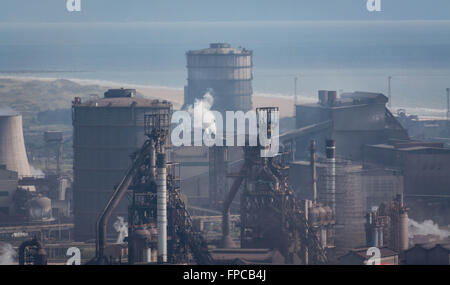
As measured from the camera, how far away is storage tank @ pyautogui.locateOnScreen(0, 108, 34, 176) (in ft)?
197

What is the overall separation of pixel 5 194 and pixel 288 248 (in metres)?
21.0

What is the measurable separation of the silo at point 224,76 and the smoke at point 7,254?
40902mm

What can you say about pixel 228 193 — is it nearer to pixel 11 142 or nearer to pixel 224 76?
pixel 11 142

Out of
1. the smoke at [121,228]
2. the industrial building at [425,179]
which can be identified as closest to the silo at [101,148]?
the smoke at [121,228]

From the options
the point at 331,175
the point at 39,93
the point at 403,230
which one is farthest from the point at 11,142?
the point at 39,93

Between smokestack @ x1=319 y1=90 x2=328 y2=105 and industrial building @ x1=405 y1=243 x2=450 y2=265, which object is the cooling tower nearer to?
smokestack @ x1=319 y1=90 x2=328 y2=105

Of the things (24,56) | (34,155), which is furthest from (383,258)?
(24,56)

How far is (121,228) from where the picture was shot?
4778 cm

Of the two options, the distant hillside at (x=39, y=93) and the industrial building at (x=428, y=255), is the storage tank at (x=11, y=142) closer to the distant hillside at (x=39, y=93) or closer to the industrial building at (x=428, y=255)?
the industrial building at (x=428, y=255)

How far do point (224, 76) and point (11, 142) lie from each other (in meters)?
29.2

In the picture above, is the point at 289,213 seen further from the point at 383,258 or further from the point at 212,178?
the point at 212,178

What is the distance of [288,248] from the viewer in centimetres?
4056
